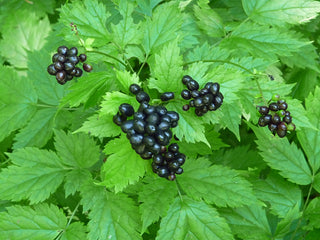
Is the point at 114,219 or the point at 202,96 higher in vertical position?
the point at 202,96

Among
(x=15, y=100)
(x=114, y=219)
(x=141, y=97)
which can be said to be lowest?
(x=114, y=219)

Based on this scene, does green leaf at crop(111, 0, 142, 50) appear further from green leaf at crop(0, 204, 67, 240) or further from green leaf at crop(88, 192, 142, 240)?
green leaf at crop(0, 204, 67, 240)

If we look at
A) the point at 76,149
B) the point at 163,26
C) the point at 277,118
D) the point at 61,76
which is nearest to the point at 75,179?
the point at 76,149

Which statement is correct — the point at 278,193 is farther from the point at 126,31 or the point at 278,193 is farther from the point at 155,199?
the point at 126,31

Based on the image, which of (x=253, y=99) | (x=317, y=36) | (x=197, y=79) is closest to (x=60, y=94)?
(x=197, y=79)

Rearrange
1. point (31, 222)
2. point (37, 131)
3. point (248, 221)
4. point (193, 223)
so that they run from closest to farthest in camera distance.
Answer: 1. point (193, 223)
2. point (31, 222)
3. point (248, 221)
4. point (37, 131)

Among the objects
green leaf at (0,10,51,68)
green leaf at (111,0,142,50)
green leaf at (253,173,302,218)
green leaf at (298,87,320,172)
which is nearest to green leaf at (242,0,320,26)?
green leaf at (298,87,320,172)

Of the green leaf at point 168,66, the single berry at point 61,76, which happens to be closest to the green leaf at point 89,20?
the single berry at point 61,76

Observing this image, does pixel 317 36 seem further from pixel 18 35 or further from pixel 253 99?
pixel 18 35
